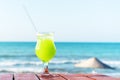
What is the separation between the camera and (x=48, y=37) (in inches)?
92.7

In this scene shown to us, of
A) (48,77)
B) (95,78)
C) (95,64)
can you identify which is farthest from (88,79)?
(95,64)

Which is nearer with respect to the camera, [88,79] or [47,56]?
[88,79]

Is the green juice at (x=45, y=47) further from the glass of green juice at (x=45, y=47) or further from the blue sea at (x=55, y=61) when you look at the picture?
the blue sea at (x=55, y=61)

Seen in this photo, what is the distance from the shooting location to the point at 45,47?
2.36 m

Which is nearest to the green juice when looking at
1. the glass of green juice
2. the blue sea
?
the glass of green juice

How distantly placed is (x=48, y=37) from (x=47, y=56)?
136 mm

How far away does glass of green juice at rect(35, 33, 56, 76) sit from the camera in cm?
230

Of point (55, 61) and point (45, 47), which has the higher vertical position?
point (45, 47)

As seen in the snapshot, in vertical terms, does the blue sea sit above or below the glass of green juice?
below

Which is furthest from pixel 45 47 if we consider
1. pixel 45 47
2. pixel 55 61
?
pixel 55 61

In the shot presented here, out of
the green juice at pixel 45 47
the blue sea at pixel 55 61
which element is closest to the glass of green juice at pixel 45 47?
the green juice at pixel 45 47

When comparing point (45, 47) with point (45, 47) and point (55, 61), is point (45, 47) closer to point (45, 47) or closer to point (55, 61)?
point (45, 47)

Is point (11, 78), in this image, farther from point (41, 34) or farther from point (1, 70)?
point (1, 70)

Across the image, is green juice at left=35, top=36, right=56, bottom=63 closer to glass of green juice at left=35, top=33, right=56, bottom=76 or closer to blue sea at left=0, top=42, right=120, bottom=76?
glass of green juice at left=35, top=33, right=56, bottom=76
